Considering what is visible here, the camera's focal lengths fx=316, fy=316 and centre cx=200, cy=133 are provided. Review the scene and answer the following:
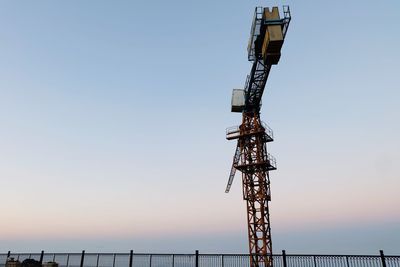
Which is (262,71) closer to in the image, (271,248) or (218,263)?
(271,248)

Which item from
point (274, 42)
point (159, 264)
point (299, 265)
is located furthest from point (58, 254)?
point (274, 42)

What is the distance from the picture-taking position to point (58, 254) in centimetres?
2780

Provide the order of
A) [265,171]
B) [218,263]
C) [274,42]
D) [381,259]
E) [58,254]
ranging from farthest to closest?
[265,171] → [274,42] → [58,254] → [218,263] → [381,259]

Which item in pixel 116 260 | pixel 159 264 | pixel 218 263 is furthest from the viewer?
pixel 116 260

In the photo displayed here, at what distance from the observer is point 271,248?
137 feet

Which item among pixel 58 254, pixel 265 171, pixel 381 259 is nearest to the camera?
pixel 381 259

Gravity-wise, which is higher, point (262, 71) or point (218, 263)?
point (262, 71)

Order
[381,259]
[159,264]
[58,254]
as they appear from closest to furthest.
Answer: [381,259] < [159,264] < [58,254]

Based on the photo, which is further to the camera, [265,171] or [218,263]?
[265,171]

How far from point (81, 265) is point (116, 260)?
3.38 metres

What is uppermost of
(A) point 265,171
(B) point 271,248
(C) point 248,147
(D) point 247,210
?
(C) point 248,147

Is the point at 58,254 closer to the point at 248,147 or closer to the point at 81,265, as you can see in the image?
the point at 81,265

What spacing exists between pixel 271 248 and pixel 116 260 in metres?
23.9

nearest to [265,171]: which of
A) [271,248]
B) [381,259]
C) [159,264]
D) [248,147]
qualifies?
[248,147]
